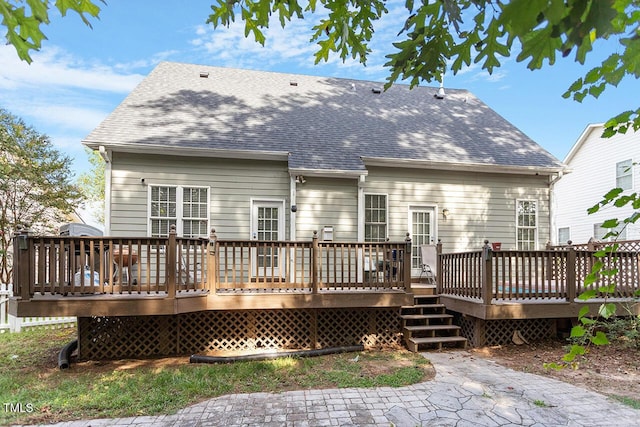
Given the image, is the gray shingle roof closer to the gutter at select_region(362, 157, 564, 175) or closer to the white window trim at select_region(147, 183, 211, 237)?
the gutter at select_region(362, 157, 564, 175)

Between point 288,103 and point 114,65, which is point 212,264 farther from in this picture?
point 114,65

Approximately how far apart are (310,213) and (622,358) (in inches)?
235

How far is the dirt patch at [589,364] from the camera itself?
458 centimetres

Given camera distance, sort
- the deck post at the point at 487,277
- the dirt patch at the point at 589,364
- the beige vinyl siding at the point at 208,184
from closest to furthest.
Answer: the dirt patch at the point at 589,364
the deck post at the point at 487,277
the beige vinyl siding at the point at 208,184

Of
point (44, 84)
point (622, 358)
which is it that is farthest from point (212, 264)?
point (44, 84)

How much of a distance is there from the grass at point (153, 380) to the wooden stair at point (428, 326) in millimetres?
473

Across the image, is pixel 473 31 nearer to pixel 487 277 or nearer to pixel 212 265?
pixel 487 277

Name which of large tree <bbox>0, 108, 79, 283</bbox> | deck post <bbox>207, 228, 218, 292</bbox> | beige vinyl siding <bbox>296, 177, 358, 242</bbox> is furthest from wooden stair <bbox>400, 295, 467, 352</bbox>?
large tree <bbox>0, 108, 79, 283</bbox>

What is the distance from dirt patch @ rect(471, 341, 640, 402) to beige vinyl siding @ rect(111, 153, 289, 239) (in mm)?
4894

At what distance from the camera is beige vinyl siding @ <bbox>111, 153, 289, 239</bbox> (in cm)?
743

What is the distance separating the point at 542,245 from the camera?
9.18 m

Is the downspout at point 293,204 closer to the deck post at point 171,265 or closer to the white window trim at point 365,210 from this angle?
the white window trim at point 365,210

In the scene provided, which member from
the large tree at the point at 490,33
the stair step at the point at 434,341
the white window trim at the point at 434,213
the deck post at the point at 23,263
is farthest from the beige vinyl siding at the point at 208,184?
the large tree at the point at 490,33

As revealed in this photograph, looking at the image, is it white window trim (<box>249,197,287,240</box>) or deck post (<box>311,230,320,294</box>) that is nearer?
deck post (<box>311,230,320,294</box>)
